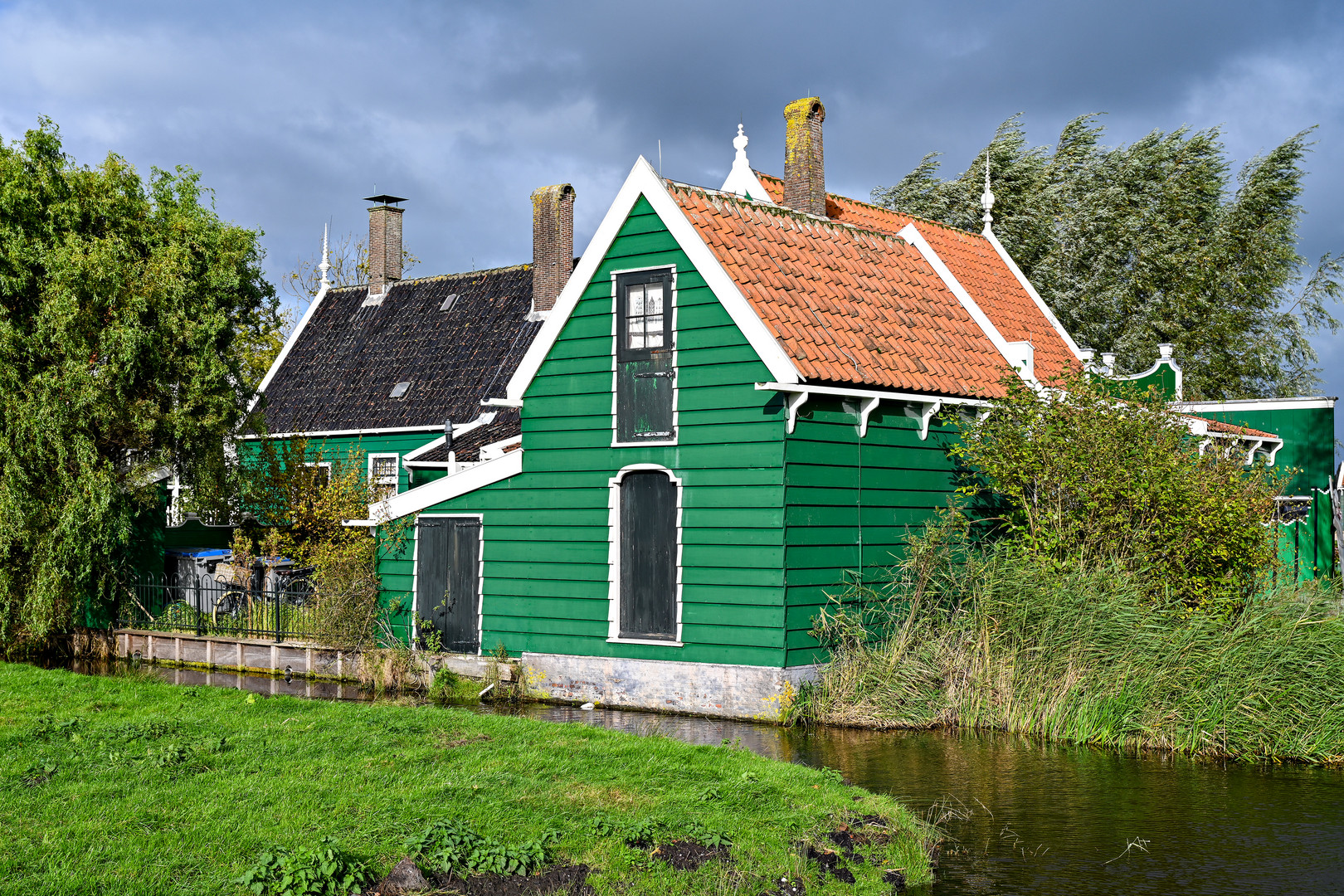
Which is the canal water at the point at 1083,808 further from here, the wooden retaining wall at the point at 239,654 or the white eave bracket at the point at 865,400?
the wooden retaining wall at the point at 239,654

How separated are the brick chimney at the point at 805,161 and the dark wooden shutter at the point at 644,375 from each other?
498 centimetres

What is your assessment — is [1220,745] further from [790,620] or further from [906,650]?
[790,620]

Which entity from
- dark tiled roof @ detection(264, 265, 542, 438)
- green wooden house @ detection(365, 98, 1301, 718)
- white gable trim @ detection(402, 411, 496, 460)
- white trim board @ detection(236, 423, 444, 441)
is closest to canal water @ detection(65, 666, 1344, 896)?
green wooden house @ detection(365, 98, 1301, 718)

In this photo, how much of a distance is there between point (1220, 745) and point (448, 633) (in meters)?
10.1

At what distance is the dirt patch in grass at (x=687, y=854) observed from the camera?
7733 mm

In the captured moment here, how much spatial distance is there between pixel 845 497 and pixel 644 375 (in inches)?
114

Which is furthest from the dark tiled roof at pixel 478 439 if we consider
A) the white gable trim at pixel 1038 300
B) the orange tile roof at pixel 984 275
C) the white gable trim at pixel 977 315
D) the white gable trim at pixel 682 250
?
the white gable trim at pixel 1038 300

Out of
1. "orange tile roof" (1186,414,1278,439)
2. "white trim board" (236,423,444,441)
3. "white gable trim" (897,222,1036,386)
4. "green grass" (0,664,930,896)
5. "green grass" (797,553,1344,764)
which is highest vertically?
"white gable trim" (897,222,1036,386)

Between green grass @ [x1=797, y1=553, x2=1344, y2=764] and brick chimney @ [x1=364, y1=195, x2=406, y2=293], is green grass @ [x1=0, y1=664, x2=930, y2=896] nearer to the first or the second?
green grass @ [x1=797, y1=553, x2=1344, y2=764]

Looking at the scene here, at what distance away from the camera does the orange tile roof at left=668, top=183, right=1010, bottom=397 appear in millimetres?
14914

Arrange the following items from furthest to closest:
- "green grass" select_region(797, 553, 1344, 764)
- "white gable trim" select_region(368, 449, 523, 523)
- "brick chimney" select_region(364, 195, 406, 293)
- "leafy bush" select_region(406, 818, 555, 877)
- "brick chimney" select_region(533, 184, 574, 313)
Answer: "brick chimney" select_region(364, 195, 406, 293) → "brick chimney" select_region(533, 184, 574, 313) → "white gable trim" select_region(368, 449, 523, 523) → "green grass" select_region(797, 553, 1344, 764) → "leafy bush" select_region(406, 818, 555, 877)

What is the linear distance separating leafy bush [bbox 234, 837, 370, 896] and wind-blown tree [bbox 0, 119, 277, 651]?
1368 cm

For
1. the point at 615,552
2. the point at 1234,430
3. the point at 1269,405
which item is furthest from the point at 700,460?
the point at 1269,405

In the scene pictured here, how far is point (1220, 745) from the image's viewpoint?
12.2 metres
